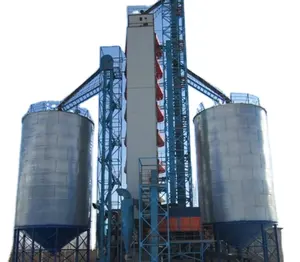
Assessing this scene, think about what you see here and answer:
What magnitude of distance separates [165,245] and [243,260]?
7917 mm

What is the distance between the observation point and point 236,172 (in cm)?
2830

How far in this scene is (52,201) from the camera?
29.4m

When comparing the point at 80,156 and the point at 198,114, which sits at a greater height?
Answer: the point at 198,114

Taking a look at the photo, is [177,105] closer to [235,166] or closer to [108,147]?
[108,147]

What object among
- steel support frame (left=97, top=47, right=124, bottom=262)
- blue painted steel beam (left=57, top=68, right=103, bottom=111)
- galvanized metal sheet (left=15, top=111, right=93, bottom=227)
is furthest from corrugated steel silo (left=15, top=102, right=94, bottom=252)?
blue painted steel beam (left=57, top=68, right=103, bottom=111)

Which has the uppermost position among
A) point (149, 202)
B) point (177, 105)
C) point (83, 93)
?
point (83, 93)

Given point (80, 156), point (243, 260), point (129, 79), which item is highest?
point (129, 79)

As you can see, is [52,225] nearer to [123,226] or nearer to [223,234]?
[123,226]

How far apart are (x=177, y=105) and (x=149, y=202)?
15.7 metres

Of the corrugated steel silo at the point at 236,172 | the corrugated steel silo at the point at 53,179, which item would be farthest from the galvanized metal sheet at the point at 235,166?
the corrugated steel silo at the point at 53,179

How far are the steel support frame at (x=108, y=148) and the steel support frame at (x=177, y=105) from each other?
5.03m

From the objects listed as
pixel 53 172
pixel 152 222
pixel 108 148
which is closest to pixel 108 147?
pixel 108 148

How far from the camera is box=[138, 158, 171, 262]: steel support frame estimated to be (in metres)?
24.9

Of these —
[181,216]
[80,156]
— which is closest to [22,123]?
[80,156]
